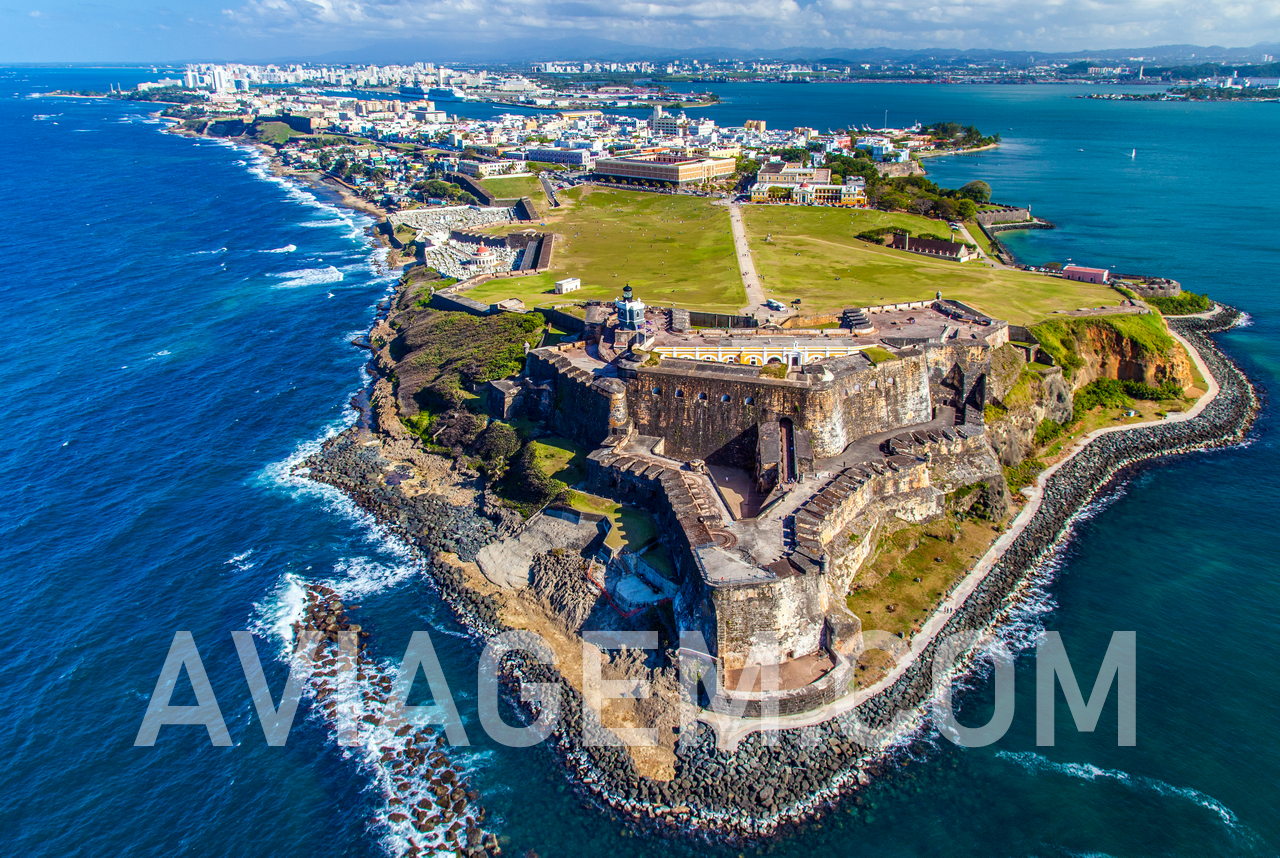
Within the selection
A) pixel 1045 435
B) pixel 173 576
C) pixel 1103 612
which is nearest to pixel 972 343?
pixel 1045 435

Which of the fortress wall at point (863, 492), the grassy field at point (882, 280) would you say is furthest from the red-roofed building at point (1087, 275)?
the fortress wall at point (863, 492)

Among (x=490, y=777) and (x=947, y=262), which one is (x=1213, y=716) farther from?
(x=947, y=262)

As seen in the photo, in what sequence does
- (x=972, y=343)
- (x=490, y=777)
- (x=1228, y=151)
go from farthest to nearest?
1. (x=1228, y=151)
2. (x=972, y=343)
3. (x=490, y=777)

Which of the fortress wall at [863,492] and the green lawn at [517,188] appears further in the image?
the green lawn at [517,188]

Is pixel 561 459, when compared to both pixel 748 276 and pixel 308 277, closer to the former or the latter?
pixel 748 276

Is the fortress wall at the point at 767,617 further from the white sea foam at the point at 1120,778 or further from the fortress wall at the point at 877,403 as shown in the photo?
the fortress wall at the point at 877,403

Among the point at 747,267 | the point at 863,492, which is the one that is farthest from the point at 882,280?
the point at 863,492

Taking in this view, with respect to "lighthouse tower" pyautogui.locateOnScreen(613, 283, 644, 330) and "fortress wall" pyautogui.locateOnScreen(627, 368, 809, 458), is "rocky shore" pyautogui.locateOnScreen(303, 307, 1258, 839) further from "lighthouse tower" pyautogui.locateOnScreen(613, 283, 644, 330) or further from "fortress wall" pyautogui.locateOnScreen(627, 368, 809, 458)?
"lighthouse tower" pyautogui.locateOnScreen(613, 283, 644, 330)
